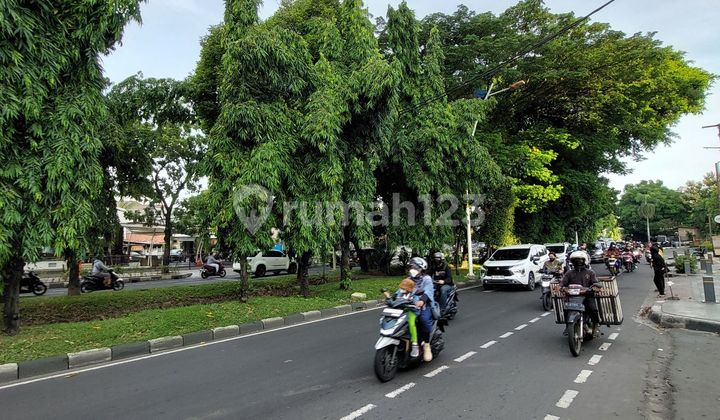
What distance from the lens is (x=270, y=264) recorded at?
25.2 metres

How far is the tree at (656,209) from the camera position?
222ft

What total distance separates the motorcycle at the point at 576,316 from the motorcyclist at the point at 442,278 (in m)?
2.40

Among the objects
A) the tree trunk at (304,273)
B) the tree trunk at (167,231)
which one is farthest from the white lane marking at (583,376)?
the tree trunk at (167,231)

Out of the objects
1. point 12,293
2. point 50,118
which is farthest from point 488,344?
point 12,293

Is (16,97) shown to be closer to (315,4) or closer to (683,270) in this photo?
(315,4)

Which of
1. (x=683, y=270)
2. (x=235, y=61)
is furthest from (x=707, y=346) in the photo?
(x=683, y=270)

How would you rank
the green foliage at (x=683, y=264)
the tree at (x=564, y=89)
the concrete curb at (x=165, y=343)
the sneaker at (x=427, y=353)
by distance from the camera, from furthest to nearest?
the tree at (x=564, y=89), the green foliage at (x=683, y=264), the concrete curb at (x=165, y=343), the sneaker at (x=427, y=353)

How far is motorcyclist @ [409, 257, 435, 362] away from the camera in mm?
5719

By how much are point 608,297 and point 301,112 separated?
372 inches

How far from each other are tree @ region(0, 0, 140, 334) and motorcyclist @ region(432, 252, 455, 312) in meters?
7.08

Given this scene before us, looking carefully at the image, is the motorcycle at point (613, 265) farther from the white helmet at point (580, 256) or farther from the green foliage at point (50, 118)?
the green foliage at point (50, 118)

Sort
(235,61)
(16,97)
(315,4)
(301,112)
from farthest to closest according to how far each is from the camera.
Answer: (315,4)
(301,112)
(235,61)
(16,97)

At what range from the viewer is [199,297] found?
43.0ft

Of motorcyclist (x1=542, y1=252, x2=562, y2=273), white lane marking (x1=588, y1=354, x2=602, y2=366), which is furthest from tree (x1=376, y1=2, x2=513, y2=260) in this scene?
white lane marking (x1=588, y1=354, x2=602, y2=366)
